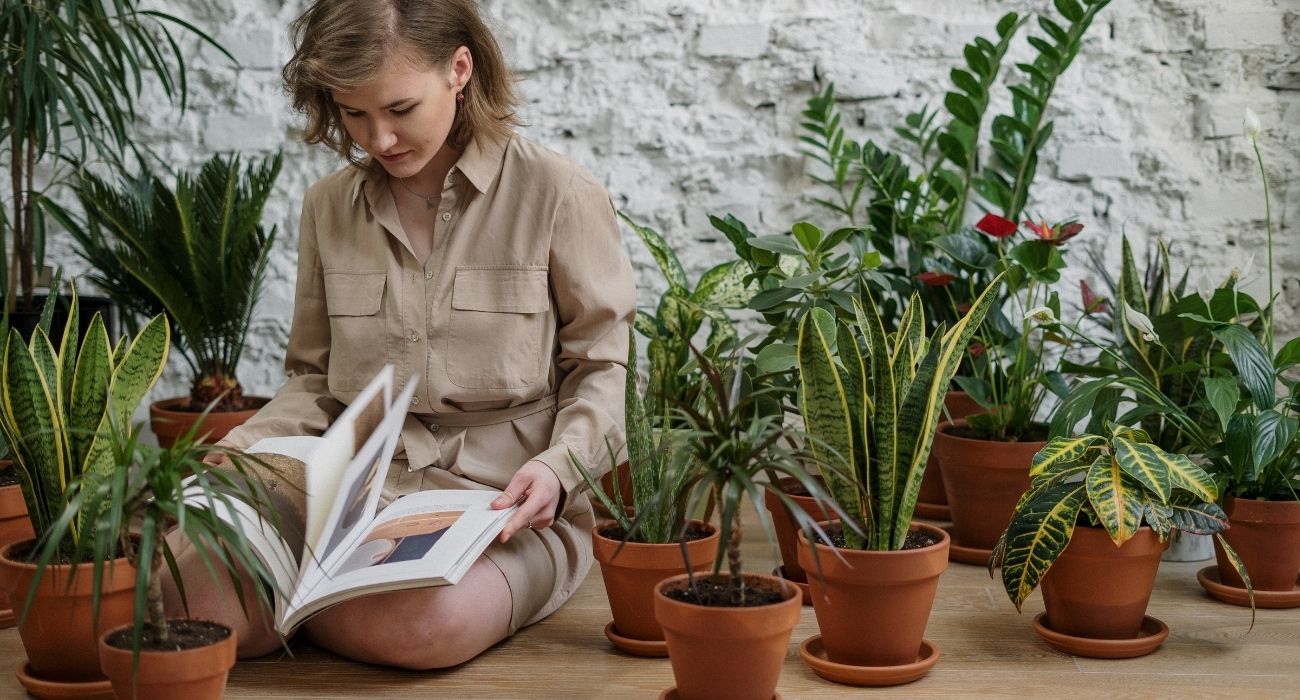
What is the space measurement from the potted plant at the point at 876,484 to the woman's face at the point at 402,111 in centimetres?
69

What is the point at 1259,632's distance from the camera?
2.03 m

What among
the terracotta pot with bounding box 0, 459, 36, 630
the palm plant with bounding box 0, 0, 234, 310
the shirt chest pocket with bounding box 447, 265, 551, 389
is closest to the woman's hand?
the shirt chest pocket with bounding box 447, 265, 551, 389

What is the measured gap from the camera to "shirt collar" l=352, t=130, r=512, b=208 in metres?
2.05

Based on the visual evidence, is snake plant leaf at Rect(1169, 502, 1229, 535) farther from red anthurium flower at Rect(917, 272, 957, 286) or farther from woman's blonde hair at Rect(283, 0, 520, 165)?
woman's blonde hair at Rect(283, 0, 520, 165)

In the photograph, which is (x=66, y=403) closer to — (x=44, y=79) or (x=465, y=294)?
(x=465, y=294)

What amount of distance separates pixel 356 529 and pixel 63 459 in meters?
0.41

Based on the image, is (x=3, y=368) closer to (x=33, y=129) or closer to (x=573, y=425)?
(x=573, y=425)

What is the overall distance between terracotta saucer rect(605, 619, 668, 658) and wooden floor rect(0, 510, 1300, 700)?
13 millimetres

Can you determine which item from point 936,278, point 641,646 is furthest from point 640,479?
point 936,278

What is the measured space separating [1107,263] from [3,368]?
255 cm

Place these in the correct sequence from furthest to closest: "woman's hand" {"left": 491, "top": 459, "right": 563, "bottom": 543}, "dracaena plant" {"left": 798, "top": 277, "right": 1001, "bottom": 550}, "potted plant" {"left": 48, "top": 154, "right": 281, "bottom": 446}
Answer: "potted plant" {"left": 48, "top": 154, "right": 281, "bottom": 446} < "woman's hand" {"left": 491, "top": 459, "right": 563, "bottom": 543} < "dracaena plant" {"left": 798, "top": 277, "right": 1001, "bottom": 550}

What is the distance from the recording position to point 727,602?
1558 millimetres

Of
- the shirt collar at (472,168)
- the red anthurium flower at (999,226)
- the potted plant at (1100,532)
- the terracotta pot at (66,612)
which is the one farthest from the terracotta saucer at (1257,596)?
the terracotta pot at (66,612)

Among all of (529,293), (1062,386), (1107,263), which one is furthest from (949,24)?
(529,293)
